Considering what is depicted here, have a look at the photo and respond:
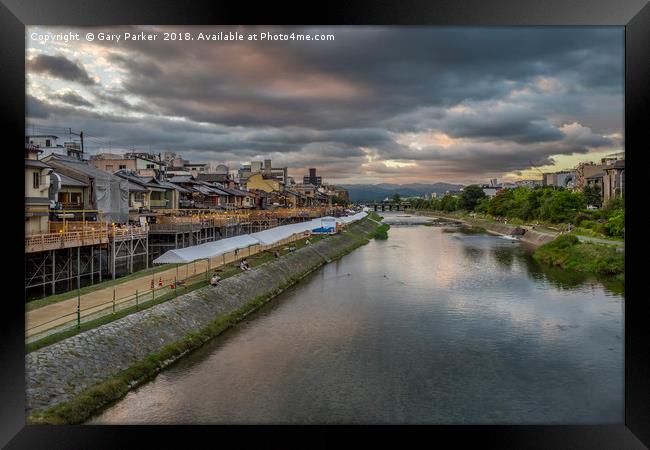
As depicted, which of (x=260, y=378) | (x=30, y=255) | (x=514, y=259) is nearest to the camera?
(x=260, y=378)

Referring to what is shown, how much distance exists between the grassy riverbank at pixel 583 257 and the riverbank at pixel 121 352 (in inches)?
757

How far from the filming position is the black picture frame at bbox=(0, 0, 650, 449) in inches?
263

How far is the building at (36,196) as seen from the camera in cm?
1711

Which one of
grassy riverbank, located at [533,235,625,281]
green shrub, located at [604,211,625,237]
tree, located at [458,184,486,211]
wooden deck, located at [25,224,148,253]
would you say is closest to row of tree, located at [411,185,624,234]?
green shrub, located at [604,211,625,237]

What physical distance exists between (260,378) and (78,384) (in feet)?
12.1

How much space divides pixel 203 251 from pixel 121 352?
26.0 feet

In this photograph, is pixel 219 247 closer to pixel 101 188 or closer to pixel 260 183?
pixel 101 188

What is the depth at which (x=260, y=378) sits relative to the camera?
35.3ft

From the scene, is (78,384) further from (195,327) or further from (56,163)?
(56,163)

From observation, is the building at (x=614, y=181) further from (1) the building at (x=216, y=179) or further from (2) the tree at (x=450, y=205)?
(2) the tree at (x=450, y=205)

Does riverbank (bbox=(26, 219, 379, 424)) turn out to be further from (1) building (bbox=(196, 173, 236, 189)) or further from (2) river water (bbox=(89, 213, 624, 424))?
(1) building (bbox=(196, 173, 236, 189))

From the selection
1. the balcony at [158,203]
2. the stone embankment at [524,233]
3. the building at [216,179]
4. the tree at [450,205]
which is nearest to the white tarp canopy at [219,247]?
the balcony at [158,203]
